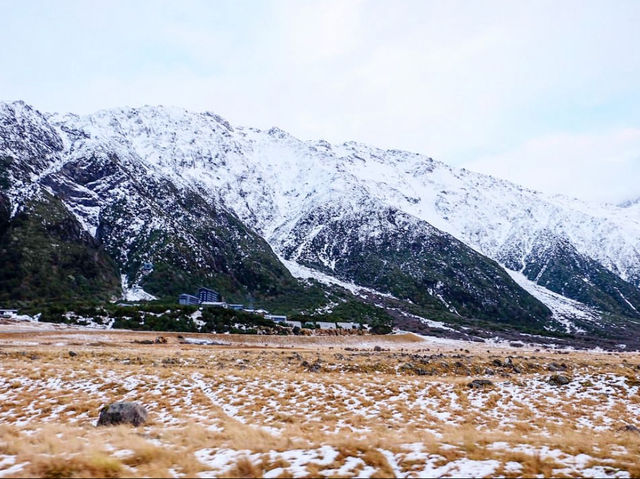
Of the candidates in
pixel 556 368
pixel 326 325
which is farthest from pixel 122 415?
pixel 326 325

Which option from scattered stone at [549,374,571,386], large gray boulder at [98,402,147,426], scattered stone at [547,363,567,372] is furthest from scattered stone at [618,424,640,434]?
large gray boulder at [98,402,147,426]

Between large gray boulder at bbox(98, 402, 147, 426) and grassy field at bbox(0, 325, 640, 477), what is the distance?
0.86 meters

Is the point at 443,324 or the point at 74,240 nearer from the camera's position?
the point at 74,240

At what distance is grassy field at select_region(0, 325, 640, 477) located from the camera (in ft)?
31.7

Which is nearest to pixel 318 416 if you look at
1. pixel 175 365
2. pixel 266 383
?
pixel 266 383

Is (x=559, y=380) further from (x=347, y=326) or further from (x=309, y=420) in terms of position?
(x=347, y=326)

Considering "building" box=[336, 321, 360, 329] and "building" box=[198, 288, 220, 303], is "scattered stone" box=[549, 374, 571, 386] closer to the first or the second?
"building" box=[336, 321, 360, 329]

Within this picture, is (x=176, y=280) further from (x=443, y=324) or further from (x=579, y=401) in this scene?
(x=579, y=401)

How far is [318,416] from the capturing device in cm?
1784

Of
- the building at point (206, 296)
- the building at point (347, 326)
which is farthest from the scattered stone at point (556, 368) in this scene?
the building at point (206, 296)

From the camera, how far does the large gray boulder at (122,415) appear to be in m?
15.4

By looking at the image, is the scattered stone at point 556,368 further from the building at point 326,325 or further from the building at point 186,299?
the building at point 186,299

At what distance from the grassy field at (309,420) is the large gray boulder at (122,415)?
2.83 ft

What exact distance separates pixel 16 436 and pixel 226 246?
186383 millimetres
